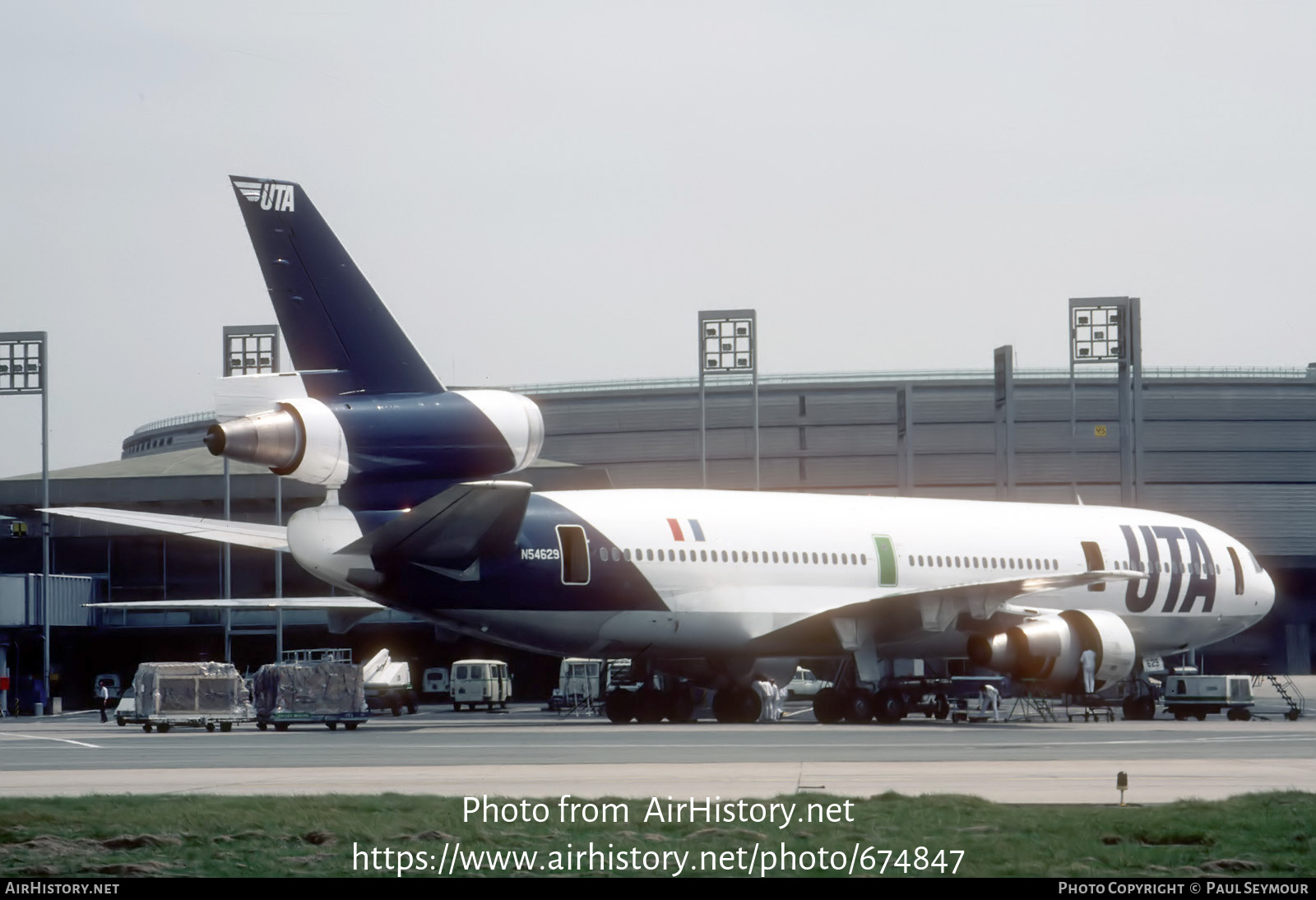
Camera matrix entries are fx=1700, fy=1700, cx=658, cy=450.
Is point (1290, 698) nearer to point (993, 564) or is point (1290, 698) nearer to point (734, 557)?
point (993, 564)

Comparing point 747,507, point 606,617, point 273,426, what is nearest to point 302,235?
point 273,426

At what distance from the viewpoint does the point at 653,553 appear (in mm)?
34125

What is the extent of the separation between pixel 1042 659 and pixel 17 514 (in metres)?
61.9

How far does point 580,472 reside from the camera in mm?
83125

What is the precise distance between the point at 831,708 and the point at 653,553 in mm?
5360

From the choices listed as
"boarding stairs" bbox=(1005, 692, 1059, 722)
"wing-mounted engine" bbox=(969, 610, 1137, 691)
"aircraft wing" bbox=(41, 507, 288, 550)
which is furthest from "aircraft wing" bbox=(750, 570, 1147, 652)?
"aircraft wing" bbox=(41, 507, 288, 550)

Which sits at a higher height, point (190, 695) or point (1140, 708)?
point (190, 695)

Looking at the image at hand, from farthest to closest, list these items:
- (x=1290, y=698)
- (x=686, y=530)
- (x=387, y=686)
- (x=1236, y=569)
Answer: (x=387, y=686), (x=1290, y=698), (x=1236, y=569), (x=686, y=530)

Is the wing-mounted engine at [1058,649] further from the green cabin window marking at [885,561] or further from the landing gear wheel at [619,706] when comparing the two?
the landing gear wheel at [619,706]

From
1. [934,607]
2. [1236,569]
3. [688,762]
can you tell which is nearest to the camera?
[688,762]

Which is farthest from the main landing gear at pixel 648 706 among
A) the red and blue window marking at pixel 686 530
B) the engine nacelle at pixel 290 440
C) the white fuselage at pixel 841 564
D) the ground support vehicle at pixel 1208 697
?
the ground support vehicle at pixel 1208 697

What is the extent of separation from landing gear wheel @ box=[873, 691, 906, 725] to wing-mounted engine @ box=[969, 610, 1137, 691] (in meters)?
1.84

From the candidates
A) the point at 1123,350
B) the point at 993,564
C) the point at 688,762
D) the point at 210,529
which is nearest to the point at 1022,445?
the point at 1123,350

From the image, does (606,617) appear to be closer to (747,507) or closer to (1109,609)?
(747,507)
